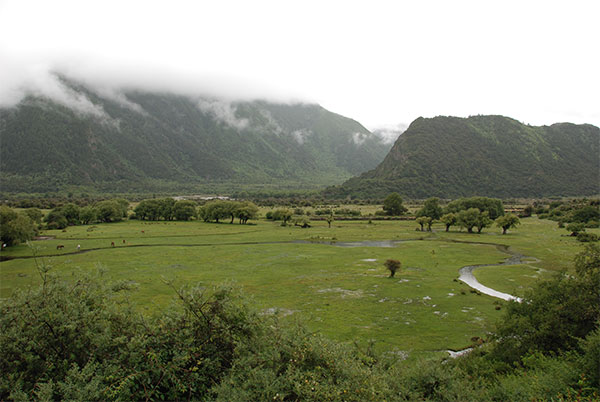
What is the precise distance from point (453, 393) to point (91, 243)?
8361 cm

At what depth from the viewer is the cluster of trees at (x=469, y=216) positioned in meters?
101

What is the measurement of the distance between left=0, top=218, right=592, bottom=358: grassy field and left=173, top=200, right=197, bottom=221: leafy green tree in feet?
123

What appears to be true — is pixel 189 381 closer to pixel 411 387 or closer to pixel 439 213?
pixel 411 387

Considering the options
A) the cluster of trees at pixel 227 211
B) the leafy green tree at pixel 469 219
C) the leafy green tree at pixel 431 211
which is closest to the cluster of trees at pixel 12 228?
the cluster of trees at pixel 227 211

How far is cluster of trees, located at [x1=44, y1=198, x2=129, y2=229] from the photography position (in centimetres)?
10669

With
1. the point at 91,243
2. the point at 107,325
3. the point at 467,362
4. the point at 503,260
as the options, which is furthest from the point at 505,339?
the point at 91,243

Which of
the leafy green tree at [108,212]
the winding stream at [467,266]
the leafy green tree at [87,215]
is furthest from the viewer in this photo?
the leafy green tree at [108,212]

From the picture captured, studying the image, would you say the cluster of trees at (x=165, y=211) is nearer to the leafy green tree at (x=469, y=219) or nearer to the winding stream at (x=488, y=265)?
the leafy green tree at (x=469, y=219)

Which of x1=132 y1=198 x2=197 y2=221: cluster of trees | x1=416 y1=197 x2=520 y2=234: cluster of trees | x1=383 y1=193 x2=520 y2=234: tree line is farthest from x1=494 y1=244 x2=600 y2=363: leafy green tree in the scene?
x1=132 y1=198 x2=197 y2=221: cluster of trees

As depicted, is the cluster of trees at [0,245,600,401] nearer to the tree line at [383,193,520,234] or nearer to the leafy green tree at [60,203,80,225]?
the tree line at [383,193,520,234]

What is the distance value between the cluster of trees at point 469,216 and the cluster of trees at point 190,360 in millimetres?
95919

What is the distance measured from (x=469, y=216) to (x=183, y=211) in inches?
4147

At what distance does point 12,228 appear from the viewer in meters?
66.0

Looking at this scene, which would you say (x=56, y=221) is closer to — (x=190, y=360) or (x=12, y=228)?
(x=12, y=228)
